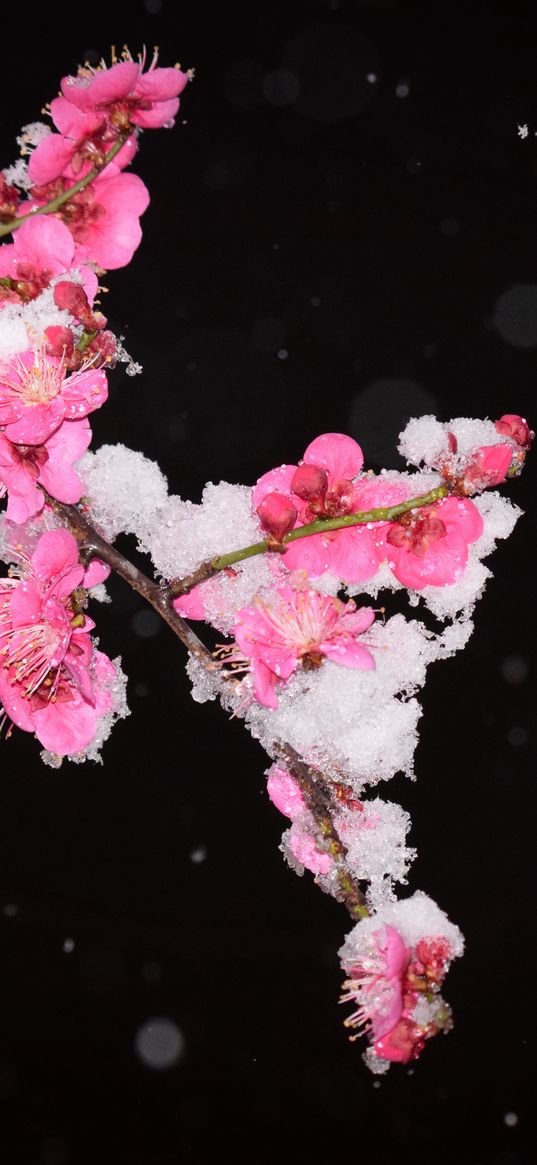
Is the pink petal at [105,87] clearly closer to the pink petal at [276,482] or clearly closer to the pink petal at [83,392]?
the pink petal at [83,392]

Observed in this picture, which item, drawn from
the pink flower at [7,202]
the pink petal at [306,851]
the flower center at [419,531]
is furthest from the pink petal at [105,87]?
the pink petal at [306,851]

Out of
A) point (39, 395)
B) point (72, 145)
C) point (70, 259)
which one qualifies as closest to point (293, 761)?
point (39, 395)

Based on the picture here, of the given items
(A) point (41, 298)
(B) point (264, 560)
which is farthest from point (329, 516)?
(A) point (41, 298)

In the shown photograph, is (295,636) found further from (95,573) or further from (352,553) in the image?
(95,573)

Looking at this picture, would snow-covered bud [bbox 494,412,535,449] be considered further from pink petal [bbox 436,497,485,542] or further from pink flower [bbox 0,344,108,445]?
pink flower [bbox 0,344,108,445]

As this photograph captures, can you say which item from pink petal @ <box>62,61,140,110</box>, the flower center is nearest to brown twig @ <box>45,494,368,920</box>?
the flower center

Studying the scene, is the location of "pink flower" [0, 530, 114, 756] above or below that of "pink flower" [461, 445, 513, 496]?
above
